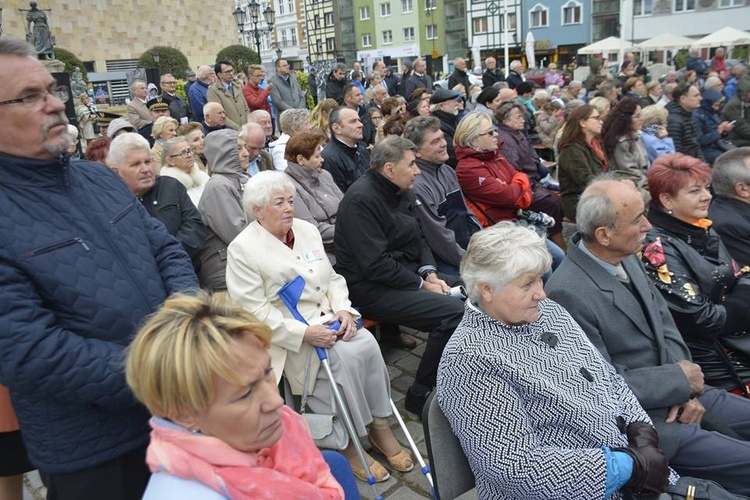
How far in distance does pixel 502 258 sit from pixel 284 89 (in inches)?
374

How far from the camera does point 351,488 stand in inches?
78.6

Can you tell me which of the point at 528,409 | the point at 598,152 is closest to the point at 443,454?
the point at 528,409

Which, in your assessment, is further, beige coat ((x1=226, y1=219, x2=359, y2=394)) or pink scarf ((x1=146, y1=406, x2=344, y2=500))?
beige coat ((x1=226, y1=219, x2=359, y2=394))

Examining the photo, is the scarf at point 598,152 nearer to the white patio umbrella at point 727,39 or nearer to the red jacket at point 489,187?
the red jacket at point 489,187

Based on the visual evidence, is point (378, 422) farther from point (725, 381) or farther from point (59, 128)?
point (59, 128)

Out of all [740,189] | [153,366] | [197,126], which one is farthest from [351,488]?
[197,126]

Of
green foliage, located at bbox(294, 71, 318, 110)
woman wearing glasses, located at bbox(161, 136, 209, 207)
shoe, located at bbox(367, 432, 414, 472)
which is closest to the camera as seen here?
shoe, located at bbox(367, 432, 414, 472)

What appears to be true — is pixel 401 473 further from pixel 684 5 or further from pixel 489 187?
pixel 684 5

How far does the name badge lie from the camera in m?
3.55

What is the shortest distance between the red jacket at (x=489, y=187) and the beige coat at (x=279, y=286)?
2.29 meters

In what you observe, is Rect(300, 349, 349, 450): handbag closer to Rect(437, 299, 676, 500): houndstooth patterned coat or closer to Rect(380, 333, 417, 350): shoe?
Rect(437, 299, 676, 500): houndstooth patterned coat

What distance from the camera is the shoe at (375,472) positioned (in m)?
3.16

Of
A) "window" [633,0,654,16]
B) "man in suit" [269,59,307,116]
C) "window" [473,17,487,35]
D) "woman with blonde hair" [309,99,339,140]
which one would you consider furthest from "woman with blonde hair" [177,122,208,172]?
"window" [473,17,487,35]

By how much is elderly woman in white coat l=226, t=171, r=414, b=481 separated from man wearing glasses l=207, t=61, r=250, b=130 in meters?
6.33
